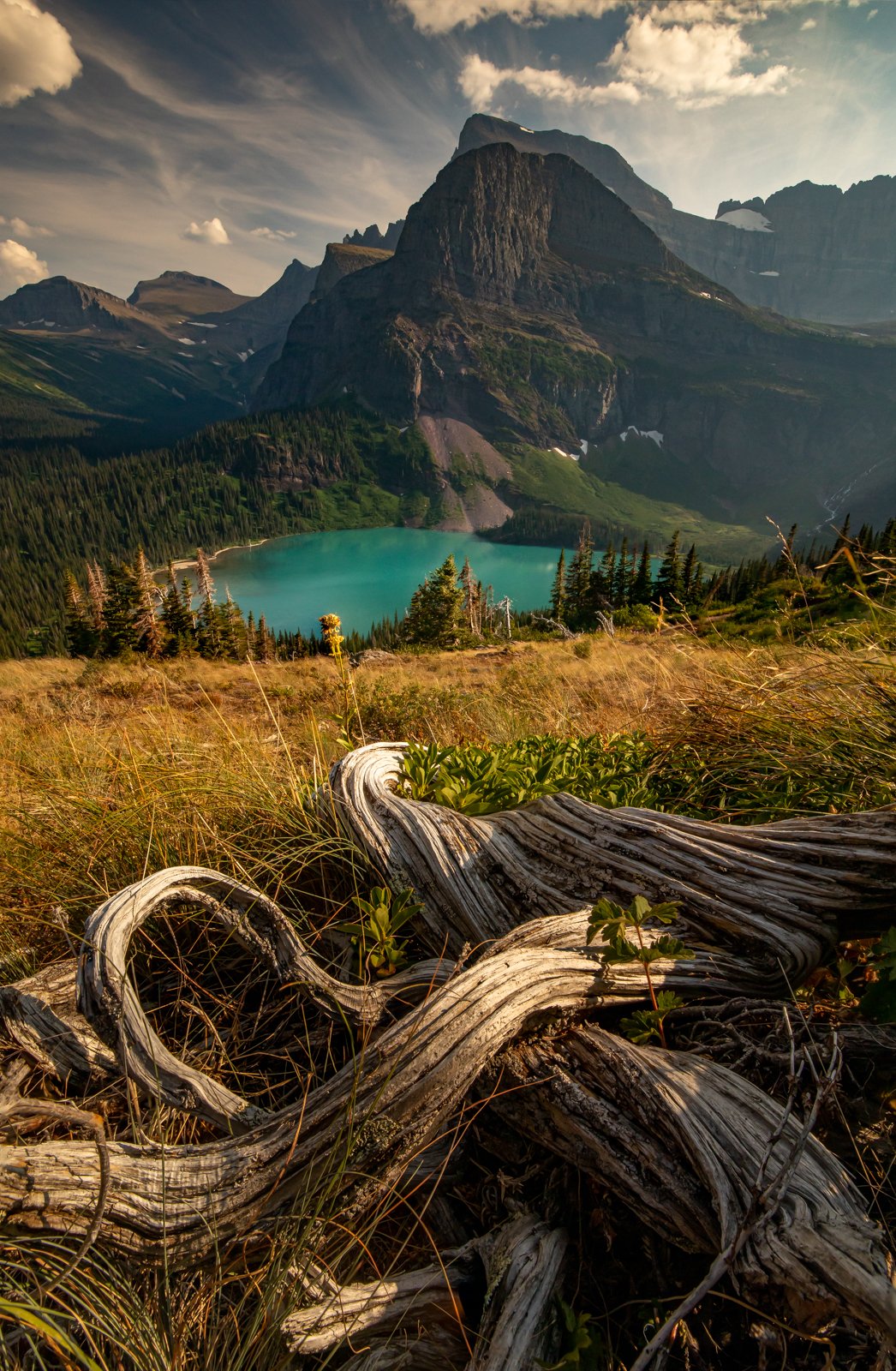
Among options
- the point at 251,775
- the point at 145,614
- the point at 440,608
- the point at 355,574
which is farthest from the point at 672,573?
the point at 355,574

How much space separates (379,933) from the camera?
2113 millimetres

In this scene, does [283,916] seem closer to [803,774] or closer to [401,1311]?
[401,1311]

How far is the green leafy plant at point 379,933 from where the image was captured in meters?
2.12

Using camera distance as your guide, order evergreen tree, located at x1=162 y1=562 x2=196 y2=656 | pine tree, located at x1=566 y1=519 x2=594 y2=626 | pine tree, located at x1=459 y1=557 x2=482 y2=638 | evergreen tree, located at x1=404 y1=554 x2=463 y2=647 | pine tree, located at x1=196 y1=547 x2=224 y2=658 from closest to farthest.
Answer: evergreen tree, located at x1=162 y1=562 x2=196 y2=656 → pine tree, located at x1=196 y1=547 x2=224 y2=658 → evergreen tree, located at x1=404 y1=554 x2=463 y2=647 → pine tree, located at x1=566 y1=519 x2=594 y2=626 → pine tree, located at x1=459 y1=557 x2=482 y2=638

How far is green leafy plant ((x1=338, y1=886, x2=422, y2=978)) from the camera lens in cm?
212

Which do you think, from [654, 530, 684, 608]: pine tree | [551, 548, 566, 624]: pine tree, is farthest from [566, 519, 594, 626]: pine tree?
[654, 530, 684, 608]: pine tree

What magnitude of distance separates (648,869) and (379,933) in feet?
3.37

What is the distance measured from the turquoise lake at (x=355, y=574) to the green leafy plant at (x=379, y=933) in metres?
92.4

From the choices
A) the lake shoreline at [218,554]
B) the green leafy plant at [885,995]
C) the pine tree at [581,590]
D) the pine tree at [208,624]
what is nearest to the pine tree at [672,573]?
the pine tree at [581,590]

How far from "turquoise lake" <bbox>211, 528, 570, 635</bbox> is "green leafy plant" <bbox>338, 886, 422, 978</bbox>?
303ft

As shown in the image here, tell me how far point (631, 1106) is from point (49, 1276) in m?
1.40

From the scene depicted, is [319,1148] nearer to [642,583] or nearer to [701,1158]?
[701,1158]

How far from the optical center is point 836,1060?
1.53 m

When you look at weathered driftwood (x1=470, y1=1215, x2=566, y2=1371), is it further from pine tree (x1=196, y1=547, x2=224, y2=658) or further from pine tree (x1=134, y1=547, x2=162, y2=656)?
pine tree (x1=196, y1=547, x2=224, y2=658)
